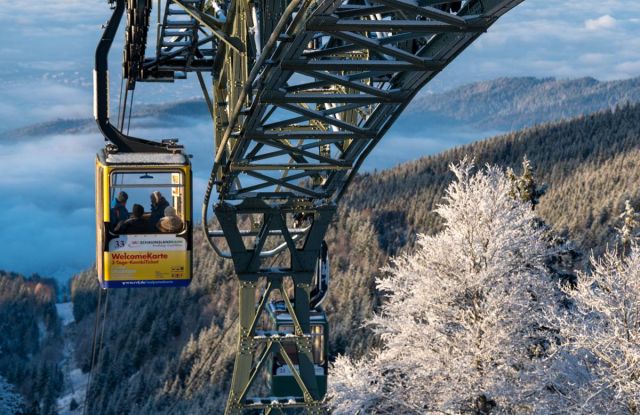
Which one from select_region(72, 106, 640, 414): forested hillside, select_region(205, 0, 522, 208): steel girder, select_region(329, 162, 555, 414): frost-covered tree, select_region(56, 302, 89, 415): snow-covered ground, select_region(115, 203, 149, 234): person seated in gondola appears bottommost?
select_region(56, 302, 89, 415): snow-covered ground

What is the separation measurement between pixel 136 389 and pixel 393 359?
120m

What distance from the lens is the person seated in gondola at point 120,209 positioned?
21.5 m

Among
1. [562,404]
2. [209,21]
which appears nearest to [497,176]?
[562,404]

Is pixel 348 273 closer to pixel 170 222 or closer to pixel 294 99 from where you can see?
pixel 170 222

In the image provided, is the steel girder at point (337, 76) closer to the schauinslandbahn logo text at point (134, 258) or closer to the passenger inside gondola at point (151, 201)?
the passenger inside gondola at point (151, 201)

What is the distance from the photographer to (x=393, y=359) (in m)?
31.0

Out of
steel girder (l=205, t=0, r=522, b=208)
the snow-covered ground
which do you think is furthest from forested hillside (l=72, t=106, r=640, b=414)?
steel girder (l=205, t=0, r=522, b=208)

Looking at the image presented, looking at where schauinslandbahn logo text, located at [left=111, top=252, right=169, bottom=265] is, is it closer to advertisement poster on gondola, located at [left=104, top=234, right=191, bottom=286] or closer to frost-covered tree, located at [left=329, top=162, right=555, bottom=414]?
advertisement poster on gondola, located at [left=104, top=234, right=191, bottom=286]

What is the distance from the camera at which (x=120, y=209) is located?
2158 centimetres

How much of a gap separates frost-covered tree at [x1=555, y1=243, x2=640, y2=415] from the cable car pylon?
5.74m

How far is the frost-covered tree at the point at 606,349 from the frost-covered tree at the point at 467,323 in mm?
1048

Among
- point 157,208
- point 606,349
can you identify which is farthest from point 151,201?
point 606,349

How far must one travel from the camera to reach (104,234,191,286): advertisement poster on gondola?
21.3 m

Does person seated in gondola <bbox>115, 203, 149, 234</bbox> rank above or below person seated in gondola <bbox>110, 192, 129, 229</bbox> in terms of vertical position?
below
